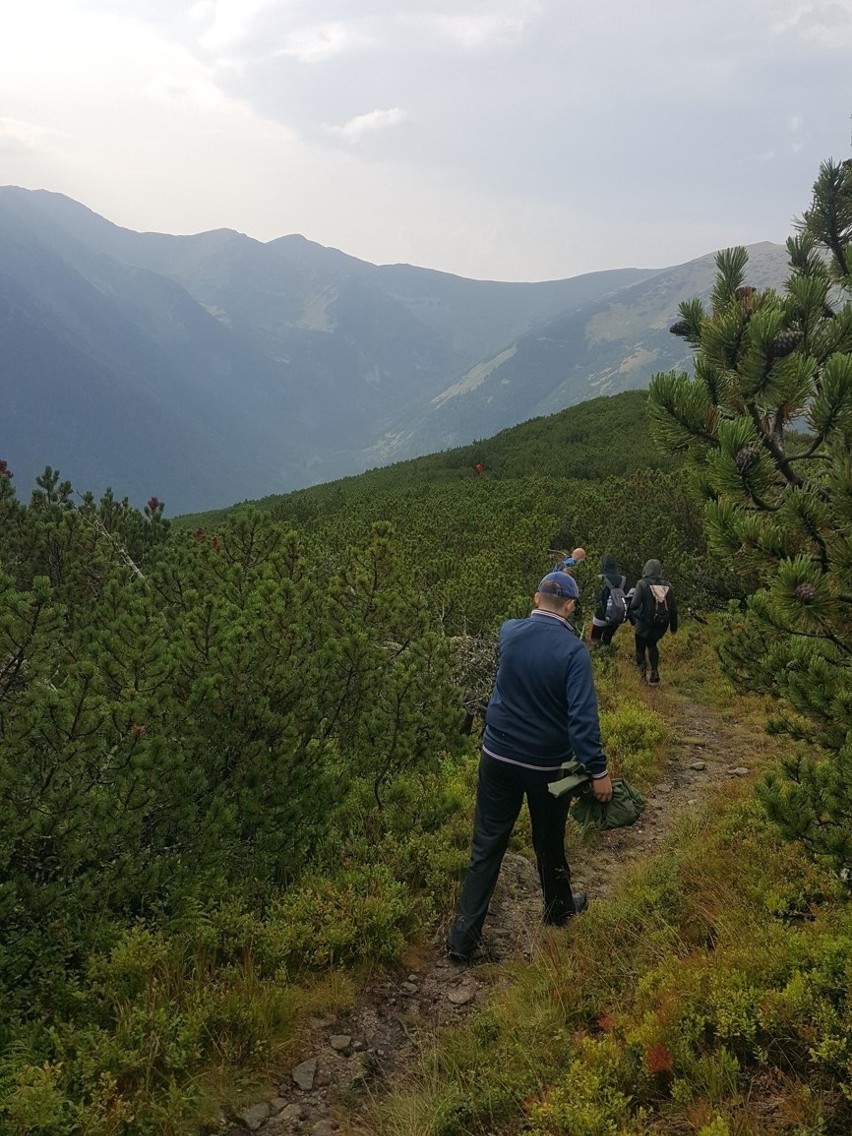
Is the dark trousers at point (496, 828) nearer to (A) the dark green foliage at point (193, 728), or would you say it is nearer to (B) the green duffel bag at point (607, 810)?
(B) the green duffel bag at point (607, 810)

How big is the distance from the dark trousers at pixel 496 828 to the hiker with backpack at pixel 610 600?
666 centimetres

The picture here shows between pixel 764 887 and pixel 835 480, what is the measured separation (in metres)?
2.77

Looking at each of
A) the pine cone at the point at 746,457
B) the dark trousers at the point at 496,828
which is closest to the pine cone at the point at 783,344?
the pine cone at the point at 746,457

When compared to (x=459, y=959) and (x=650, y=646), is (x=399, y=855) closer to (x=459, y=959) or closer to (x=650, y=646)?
(x=459, y=959)

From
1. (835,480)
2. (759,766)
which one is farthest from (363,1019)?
(759,766)

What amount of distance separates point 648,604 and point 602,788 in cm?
645

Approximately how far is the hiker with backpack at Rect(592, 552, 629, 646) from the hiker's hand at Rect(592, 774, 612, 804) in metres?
6.81

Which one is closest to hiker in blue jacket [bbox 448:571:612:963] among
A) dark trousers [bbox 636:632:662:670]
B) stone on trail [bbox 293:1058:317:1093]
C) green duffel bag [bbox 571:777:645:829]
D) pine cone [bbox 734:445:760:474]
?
green duffel bag [bbox 571:777:645:829]

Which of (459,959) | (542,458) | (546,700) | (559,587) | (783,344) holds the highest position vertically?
(542,458)

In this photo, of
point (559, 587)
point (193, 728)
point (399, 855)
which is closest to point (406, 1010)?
point (399, 855)

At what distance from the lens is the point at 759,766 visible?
746cm

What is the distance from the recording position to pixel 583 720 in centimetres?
396

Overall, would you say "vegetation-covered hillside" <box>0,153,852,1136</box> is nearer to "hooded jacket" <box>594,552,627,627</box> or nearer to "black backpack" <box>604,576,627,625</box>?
"black backpack" <box>604,576,627,625</box>

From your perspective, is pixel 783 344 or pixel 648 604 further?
pixel 648 604
